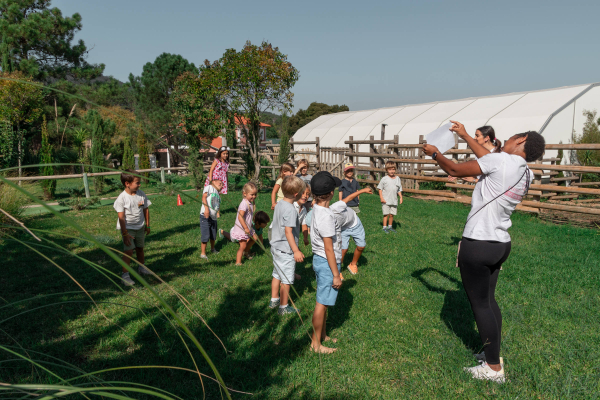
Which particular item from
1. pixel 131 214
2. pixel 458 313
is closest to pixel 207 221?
pixel 131 214

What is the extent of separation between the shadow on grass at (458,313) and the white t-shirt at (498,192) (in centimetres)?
133

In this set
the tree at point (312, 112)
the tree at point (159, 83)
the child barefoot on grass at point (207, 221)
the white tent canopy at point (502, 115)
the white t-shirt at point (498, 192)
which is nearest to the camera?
the white t-shirt at point (498, 192)

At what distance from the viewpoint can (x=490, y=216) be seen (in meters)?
2.70

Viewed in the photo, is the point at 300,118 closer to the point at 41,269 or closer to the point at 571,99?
the point at 571,99

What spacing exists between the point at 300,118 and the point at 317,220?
61.6m

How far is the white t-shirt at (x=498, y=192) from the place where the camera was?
8.68ft

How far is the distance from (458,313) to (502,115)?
1826 centimetres

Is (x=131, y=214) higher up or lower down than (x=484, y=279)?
higher up

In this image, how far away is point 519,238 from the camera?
744 cm

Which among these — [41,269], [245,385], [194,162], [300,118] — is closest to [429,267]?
[245,385]

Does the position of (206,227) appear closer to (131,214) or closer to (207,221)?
(207,221)

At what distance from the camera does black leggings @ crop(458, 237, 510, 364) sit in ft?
8.86

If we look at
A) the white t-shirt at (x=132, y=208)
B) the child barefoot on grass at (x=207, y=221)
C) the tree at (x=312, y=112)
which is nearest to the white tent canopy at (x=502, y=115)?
the child barefoot on grass at (x=207, y=221)

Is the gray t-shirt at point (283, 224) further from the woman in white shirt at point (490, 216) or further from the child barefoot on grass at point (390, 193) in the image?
the child barefoot on grass at point (390, 193)
